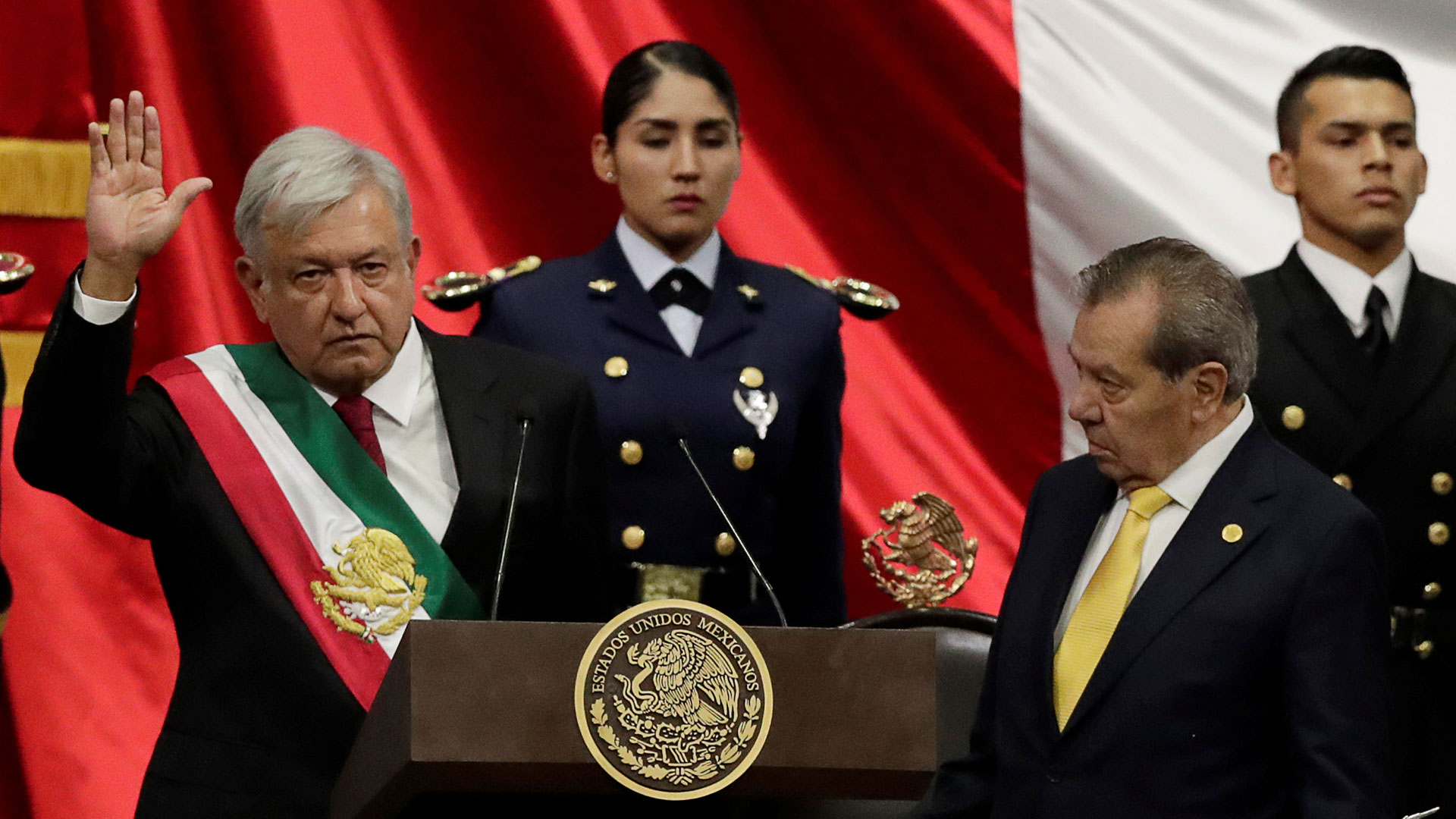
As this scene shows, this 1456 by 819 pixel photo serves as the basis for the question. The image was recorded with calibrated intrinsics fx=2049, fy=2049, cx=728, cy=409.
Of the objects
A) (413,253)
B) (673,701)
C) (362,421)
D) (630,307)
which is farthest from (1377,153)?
(673,701)

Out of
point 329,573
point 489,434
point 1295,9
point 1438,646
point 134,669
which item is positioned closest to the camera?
point 329,573

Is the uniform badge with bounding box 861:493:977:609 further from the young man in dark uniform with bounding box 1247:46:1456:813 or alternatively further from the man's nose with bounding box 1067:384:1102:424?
the man's nose with bounding box 1067:384:1102:424

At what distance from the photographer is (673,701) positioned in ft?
5.44

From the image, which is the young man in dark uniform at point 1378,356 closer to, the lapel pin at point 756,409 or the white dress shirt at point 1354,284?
the white dress shirt at point 1354,284

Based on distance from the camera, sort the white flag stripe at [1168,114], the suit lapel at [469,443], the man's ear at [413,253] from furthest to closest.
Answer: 1. the white flag stripe at [1168,114]
2. the man's ear at [413,253]
3. the suit lapel at [469,443]

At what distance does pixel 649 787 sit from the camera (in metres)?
1.63

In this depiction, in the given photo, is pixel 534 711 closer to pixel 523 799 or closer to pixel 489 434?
pixel 523 799

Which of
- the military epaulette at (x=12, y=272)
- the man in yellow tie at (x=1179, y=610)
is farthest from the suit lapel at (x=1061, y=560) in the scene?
the military epaulette at (x=12, y=272)

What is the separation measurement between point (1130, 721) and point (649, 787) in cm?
47

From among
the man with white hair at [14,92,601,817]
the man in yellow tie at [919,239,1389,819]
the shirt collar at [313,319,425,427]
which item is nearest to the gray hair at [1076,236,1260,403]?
the man in yellow tie at [919,239,1389,819]

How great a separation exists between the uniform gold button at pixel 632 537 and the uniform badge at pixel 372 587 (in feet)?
2.10

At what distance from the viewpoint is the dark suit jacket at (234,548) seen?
1979 millimetres

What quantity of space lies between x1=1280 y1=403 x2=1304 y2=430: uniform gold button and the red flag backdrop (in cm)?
105

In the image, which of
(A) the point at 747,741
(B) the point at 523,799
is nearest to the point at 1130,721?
(A) the point at 747,741
